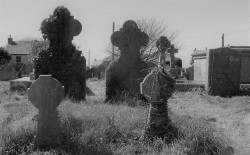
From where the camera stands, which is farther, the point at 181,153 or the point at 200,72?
the point at 200,72

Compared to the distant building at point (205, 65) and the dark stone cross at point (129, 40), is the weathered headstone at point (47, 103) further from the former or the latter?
the distant building at point (205, 65)

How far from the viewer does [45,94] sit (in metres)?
5.42

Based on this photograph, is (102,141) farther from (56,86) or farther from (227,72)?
(227,72)

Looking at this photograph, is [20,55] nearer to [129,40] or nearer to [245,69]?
[245,69]

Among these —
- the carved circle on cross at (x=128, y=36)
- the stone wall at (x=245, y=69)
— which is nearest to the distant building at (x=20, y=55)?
the stone wall at (x=245, y=69)

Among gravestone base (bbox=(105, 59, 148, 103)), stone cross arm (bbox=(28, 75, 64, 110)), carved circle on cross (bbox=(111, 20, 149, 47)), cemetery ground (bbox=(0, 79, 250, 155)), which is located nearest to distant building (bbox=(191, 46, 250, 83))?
carved circle on cross (bbox=(111, 20, 149, 47))

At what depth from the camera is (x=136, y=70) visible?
9.96 meters

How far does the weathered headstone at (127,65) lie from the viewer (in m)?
9.87

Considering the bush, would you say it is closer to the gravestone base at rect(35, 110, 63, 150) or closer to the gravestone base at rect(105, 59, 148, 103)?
the gravestone base at rect(105, 59, 148, 103)

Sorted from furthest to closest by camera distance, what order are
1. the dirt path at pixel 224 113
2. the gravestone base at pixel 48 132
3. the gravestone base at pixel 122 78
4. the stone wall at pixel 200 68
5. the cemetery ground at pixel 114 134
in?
1. the stone wall at pixel 200 68
2. the gravestone base at pixel 122 78
3. the dirt path at pixel 224 113
4. the gravestone base at pixel 48 132
5. the cemetery ground at pixel 114 134

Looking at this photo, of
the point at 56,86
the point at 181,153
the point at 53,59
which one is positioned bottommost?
the point at 181,153

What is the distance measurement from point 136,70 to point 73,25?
2.44 metres

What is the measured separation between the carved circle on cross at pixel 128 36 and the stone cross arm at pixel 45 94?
Answer: 4.91 m

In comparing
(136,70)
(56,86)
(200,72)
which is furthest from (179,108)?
(200,72)
